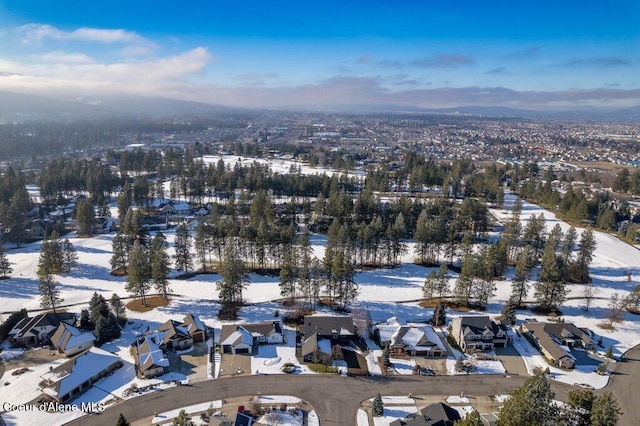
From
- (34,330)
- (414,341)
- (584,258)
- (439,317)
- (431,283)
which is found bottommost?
(414,341)

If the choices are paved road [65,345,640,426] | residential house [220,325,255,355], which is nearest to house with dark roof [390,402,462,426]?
paved road [65,345,640,426]

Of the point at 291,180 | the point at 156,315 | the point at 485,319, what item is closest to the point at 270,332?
the point at 156,315

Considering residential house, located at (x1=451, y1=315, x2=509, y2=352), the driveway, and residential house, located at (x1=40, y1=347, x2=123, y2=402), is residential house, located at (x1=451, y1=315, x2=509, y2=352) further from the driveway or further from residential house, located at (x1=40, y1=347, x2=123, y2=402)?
residential house, located at (x1=40, y1=347, x2=123, y2=402)

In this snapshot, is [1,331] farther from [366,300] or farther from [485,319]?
[485,319]

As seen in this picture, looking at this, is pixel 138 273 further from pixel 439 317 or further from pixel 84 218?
pixel 439 317

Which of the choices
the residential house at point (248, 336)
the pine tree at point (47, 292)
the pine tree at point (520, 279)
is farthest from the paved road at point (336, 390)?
the pine tree at point (47, 292)

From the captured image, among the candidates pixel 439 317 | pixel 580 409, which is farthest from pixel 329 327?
pixel 580 409
